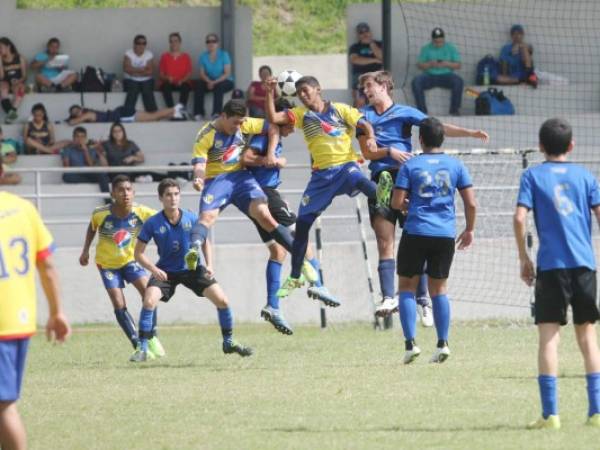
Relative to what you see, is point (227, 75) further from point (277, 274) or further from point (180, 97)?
point (277, 274)

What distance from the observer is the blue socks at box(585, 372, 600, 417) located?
865cm

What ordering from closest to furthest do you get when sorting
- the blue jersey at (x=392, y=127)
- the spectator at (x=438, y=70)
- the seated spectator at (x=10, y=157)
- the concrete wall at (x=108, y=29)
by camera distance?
the blue jersey at (x=392, y=127), the seated spectator at (x=10, y=157), the spectator at (x=438, y=70), the concrete wall at (x=108, y=29)

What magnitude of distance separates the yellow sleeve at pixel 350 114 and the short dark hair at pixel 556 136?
5.19 meters

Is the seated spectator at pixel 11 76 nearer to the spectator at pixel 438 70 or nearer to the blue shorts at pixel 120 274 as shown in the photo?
the spectator at pixel 438 70

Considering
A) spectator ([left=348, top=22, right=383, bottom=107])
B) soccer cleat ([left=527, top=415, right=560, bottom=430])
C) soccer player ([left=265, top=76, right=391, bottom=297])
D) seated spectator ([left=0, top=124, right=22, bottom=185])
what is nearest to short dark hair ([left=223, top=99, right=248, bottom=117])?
soccer player ([left=265, top=76, right=391, bottom=297])

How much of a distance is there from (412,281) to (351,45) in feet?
45.6

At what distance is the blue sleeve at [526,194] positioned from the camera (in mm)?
8633

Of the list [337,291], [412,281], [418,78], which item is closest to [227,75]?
[418,78]

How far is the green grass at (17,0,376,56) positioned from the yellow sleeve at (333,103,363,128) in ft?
62.3

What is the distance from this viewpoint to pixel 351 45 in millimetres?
25312

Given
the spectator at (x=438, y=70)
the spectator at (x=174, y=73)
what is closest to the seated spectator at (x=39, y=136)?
the spectator at (x=174, y=73)

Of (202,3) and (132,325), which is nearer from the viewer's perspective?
(132,325)

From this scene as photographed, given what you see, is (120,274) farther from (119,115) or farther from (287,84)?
(119,115)

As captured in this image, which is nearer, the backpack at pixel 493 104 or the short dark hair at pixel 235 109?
the short dark hair at pixel 235 109
